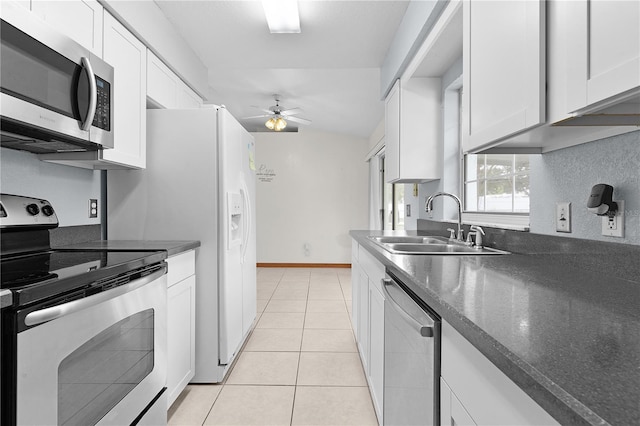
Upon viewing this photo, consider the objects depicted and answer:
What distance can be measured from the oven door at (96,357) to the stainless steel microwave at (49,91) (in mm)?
702

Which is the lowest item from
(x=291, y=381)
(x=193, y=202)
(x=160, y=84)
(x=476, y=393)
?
(x=291, y=381)

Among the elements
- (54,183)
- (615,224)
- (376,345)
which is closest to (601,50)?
(615,224)

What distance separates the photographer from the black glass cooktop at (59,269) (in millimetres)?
966

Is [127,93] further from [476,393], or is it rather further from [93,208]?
[476,393]

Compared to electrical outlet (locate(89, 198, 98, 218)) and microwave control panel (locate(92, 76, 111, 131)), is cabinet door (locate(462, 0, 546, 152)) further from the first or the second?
electrical outlet (locate(89, 198, 98, 218))

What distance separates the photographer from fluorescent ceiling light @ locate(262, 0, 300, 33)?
2.33m

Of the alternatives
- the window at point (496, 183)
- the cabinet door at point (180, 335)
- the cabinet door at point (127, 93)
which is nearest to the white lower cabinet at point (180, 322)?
the cabinet door at point (180, 335)

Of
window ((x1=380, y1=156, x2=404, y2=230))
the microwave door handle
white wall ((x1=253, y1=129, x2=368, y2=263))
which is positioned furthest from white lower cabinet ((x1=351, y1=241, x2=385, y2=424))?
white wall ((x1=253, y1=129, x2=368, y2=263))

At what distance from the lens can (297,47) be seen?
3006 mm

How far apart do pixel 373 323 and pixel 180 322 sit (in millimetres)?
1081

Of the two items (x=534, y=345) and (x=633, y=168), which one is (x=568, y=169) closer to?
(x=633, y=168)

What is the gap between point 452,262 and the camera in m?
1.37

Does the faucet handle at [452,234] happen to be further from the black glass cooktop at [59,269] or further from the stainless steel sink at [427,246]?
the black glass cooktop at [59,269]

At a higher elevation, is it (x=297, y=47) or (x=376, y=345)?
(x=297, y=47)
